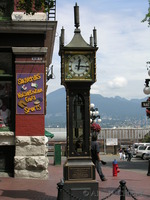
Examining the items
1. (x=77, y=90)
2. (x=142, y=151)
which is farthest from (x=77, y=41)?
(x=142, y=151)

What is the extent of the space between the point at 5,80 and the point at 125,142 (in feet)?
190

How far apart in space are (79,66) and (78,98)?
93cm

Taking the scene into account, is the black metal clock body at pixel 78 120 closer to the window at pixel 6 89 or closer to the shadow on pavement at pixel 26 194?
the shadow on pavement at pixel 26 194

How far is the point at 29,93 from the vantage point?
1620 centimetres

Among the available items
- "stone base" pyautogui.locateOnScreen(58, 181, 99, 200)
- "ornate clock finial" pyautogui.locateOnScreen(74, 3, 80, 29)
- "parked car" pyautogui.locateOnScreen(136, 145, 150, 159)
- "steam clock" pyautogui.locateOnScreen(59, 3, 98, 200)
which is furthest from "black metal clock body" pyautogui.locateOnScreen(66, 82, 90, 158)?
"parked car" pyautogui.locateOnScreen(136, 145, 150, 159)

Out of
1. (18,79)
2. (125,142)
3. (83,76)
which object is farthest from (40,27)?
(125,142)

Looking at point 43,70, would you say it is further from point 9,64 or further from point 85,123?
point 85,123

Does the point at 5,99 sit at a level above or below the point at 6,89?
below

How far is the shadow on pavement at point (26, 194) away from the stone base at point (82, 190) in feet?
3.29

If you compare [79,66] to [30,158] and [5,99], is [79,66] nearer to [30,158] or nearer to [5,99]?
[30,158]

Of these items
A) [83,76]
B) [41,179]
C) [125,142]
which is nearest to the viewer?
[83,76]

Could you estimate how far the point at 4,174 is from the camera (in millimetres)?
15984

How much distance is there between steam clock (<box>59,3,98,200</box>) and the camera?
10.5 metres

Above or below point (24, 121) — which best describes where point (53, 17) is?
above
